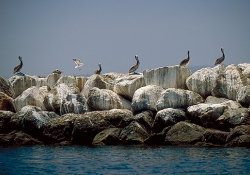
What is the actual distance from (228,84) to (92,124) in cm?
875

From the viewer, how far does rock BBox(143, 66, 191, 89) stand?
30.0 metres

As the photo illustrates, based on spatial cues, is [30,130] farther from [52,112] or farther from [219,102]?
[219,102]

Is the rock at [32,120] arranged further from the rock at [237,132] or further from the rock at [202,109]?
the rock at [237,132]

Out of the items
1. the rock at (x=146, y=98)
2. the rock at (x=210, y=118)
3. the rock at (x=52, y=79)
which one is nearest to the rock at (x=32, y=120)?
the rock at (x=146, y=98)

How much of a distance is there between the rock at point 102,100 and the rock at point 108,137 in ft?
9.68

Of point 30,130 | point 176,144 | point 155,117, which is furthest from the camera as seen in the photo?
point 30,130

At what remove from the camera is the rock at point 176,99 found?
27.6 meters

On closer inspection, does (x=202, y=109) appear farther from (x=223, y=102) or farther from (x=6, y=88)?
(x=6, y=88)

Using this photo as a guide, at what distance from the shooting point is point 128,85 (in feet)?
100

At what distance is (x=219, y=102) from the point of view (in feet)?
89.1

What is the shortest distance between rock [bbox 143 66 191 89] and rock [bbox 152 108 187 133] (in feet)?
12.1

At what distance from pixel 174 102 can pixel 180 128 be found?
9.01 feet

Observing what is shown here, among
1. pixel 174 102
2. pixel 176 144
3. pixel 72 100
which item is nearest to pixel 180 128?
pixel 176 144

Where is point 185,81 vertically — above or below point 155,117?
above
